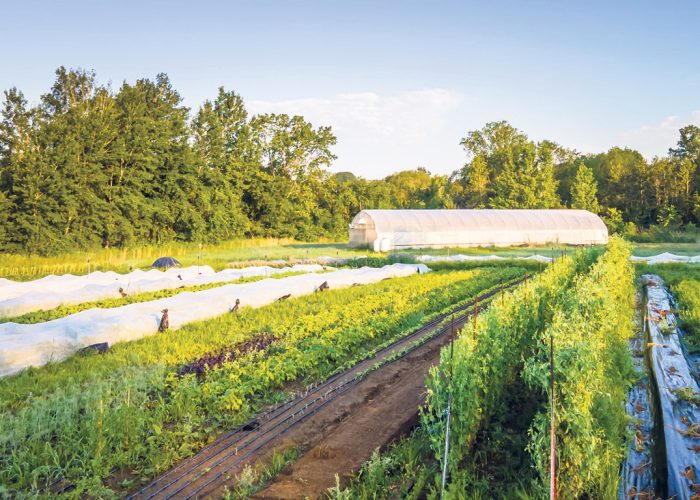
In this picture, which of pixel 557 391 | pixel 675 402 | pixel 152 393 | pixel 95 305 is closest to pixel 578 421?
pixel 557 391

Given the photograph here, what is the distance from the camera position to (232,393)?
5426 millimetres

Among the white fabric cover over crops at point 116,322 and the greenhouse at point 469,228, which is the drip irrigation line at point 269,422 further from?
the greenhouse at point 469,228

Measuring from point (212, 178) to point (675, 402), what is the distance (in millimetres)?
29782

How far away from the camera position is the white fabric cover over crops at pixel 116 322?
6.98 meters

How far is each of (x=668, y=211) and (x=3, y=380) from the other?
43478mm

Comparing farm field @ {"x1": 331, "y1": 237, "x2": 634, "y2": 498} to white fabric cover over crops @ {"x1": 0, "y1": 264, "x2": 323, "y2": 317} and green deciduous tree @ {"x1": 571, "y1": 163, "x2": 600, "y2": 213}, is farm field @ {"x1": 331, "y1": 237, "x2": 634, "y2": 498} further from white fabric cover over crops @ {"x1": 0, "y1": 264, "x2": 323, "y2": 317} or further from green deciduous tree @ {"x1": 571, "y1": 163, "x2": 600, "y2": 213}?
green deciduous tree @ {"x1": 571, "y1": 163, "x2": 600, "y2": 213}

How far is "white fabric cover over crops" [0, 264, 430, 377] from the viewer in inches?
275

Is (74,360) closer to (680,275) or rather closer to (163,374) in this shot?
(163,374)

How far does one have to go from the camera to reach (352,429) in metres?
4.90

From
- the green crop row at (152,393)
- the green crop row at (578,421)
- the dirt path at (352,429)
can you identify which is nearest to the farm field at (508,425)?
the green crop row at (578,421)

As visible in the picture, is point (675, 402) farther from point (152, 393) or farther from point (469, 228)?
point (469, 228)

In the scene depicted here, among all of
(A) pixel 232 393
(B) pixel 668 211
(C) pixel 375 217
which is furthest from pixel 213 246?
(B) pixel 668 211

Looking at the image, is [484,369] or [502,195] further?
[502,195]

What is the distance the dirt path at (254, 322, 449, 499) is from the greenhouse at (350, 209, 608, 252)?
20443 mm
